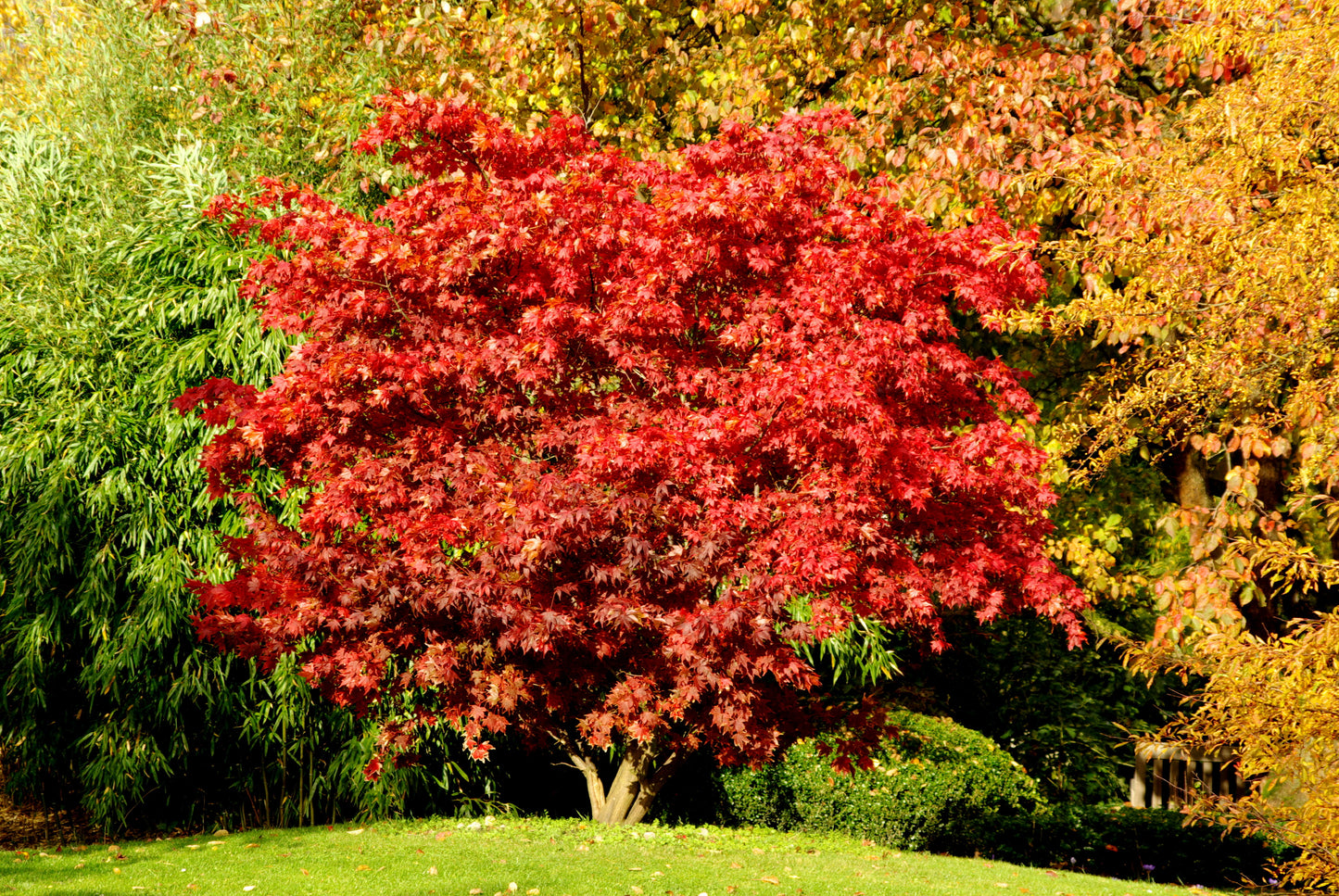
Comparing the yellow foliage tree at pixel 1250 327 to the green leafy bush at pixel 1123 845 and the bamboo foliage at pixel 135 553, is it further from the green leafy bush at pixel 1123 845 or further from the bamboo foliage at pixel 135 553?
the bamboo foliage at pixel 135 553

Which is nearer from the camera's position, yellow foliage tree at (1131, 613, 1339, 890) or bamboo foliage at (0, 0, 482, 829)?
yellow foliage tree at (1131, 613, 1339, 890)

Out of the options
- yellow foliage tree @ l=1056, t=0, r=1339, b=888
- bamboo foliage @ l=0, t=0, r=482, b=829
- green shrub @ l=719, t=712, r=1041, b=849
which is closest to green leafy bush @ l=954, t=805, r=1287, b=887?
green shrub @ l=719, t=712, r=1041, b=849

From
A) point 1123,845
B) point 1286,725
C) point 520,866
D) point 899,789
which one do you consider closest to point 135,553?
point 520,866

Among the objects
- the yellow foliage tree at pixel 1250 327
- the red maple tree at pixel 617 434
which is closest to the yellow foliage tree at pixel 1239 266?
the yellow foliage tree at pixel 1250 327

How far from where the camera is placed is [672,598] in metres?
5.55

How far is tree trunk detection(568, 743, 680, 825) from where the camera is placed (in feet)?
25.2

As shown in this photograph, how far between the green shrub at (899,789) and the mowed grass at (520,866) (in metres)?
0.27

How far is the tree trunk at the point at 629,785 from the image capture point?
25.2ft

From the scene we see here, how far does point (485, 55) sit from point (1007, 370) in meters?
5.85

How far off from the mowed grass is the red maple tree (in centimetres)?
96

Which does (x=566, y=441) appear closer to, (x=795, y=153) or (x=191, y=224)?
(x=795, y=153)

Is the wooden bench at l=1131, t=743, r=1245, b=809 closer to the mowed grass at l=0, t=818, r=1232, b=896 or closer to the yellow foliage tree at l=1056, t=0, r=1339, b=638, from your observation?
the mowed grass at l=0, t=818, r=1232, b=896

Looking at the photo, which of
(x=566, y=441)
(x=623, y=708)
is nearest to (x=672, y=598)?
(x=623, y=708)

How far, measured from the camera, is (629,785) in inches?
316
